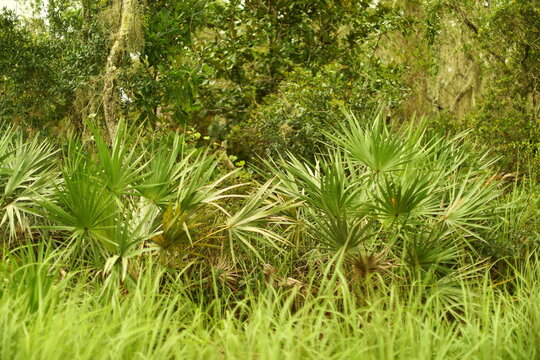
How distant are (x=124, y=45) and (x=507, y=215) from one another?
4789 mm

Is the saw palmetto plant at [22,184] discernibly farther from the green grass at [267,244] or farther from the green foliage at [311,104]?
the green foliage at [311,104]

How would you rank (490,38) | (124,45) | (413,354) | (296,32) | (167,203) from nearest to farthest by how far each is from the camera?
(413,354) < (167,203) < (124,45) < (490,38) < (296,32)

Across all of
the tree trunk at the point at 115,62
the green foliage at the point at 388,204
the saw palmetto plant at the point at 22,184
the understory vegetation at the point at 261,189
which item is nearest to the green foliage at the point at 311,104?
the understory vegetation at the point at 261,189

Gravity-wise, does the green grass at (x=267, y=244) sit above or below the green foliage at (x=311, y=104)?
below

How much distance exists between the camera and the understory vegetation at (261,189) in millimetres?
3996

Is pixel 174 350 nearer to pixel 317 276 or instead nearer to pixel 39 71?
pixel 317 276

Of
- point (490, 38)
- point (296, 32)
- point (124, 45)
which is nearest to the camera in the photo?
point (124, 45)

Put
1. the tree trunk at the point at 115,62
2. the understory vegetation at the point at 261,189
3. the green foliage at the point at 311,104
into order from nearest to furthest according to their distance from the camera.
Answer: the understory vegetation at the point at 261,189, the tree trunk at the point at 115,62, the green foliage at the point at 311,104

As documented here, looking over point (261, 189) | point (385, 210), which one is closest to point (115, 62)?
point (261, 189)

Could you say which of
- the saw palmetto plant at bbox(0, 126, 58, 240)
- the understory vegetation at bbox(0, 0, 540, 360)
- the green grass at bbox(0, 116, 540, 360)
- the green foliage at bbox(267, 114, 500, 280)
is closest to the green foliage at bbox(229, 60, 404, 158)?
the understory vegetation at bbox(0, 0, 540, 360)

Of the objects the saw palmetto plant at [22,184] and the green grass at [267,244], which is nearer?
the green grass at [267,244]

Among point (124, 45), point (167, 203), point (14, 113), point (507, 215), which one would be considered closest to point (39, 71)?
point (14, 113)

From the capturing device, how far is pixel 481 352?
378cm

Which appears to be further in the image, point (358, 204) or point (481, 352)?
point (358, 204)
